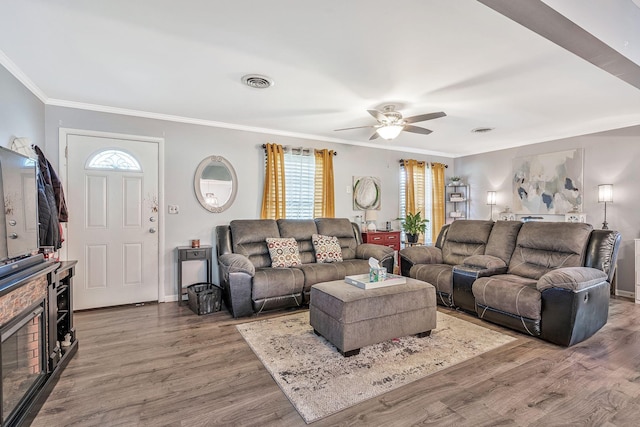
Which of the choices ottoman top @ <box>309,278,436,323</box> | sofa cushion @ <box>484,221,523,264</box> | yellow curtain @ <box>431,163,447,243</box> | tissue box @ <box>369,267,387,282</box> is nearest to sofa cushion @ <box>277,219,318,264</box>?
ottoman top @ <box>309,278,436,323</box>

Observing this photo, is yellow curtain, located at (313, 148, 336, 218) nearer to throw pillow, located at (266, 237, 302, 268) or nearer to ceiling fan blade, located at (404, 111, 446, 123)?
throw pillow, located at (266, 237, 302, 268)

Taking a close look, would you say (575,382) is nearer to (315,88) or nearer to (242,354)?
(242,354)

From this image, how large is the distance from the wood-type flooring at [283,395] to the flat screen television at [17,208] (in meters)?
0.98

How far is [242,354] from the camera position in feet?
8.54

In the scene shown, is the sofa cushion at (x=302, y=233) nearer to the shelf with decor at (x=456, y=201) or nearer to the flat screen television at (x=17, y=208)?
the flat screen television at (x=17, y=208)

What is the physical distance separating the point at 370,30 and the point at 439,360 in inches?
100

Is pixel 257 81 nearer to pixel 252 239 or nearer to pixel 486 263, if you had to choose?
pixel 252 239

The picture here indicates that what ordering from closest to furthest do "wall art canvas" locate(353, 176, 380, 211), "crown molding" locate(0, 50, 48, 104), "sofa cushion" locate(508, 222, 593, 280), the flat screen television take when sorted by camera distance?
the flat screen television < "crown molding" locate(0, 50, 48, 104) < "sofa cushion" locate(508, 222, 593, 280) < "wall art canvas" locate(353, 176, 380, 211)

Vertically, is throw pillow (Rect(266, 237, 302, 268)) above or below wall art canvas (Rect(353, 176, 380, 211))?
below

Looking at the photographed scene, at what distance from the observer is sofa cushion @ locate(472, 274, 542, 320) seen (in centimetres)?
287

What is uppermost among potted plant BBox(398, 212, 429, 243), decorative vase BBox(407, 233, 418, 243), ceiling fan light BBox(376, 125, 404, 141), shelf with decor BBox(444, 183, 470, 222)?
ceiling fan light BBox(376, 125, 404, 141)

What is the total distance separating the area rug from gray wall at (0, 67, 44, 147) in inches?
107

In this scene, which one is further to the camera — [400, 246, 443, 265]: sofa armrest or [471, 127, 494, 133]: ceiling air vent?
[471, 127, 494, 133]: ceiling air vent

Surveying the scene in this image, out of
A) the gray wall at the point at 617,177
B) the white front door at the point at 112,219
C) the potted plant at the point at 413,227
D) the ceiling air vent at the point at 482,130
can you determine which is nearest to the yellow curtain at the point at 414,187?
the potted plant at the point at 413,227
